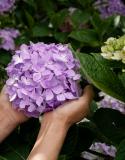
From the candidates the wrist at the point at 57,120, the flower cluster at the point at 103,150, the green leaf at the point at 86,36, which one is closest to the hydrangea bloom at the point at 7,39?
the green leaf at the point at 86,36

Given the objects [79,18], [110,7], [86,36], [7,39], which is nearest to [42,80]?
[86,36]

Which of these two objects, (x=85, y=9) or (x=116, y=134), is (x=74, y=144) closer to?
(x=116, y=134)

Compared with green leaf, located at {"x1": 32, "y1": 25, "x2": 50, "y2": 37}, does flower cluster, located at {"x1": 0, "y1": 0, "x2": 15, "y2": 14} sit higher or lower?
higher

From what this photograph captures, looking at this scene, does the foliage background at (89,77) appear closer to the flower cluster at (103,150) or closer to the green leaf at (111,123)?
the green leaf at (111,123)

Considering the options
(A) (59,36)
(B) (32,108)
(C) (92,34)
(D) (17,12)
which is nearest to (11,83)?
(B) (32,108)

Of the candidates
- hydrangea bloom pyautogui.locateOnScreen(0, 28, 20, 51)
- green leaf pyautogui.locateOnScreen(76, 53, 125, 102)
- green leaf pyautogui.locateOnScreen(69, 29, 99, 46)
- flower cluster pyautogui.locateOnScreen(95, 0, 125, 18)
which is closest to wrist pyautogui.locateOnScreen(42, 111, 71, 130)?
green leaf pyautogui.locateOnScreen(76, 53, 125, 102)

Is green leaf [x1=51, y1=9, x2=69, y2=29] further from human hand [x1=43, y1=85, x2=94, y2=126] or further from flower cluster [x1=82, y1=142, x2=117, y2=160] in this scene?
human hand [x1=43, y1=85, x2=94, y2=126]
